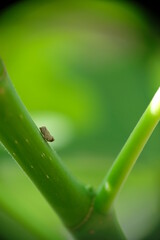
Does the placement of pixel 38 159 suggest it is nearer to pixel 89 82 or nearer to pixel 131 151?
pixel 131 151

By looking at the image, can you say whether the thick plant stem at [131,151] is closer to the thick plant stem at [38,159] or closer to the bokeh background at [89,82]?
the thick plant stem at [38,159]

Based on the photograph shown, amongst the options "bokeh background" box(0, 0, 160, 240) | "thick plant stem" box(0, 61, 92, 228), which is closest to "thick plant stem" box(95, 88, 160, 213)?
"thick plant stem" box(0, 61, 92, 228)

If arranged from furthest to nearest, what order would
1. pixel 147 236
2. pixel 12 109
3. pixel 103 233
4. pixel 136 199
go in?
pixel 136 199 → pixel 147 236 → pixel 103 233 → pixel 12 109

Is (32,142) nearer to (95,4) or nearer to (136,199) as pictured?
(136,199)

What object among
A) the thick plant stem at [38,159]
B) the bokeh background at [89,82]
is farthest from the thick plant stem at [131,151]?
the bokeh background at [89,82]

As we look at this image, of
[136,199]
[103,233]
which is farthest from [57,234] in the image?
[136,199]

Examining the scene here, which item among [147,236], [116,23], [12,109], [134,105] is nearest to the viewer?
[12,109]
